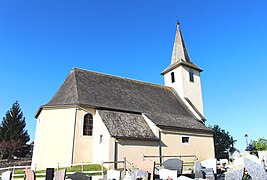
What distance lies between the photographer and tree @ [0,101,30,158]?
33.0 meters

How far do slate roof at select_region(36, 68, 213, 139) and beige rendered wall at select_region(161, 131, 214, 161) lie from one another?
30.6 inches

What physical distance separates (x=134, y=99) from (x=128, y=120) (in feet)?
13.0

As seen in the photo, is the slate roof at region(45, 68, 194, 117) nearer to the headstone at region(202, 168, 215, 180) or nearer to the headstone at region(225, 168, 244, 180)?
the headstone at region(202, 168, 215, 180)

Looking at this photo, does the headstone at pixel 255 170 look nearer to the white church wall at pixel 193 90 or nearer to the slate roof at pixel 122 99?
the slate roof at pixel 122 99

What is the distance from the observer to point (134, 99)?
21.3 meters

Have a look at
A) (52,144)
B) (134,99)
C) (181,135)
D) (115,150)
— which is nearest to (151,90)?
(134,99)

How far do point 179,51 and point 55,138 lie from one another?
20.1 meters

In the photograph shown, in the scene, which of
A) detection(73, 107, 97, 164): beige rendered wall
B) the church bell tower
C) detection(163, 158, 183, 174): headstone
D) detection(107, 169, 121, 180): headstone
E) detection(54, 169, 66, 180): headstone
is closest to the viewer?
detection(54, 169, 66, 180): headstone

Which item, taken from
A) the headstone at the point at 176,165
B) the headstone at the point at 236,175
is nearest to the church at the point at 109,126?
the headstone at the point at 176,165

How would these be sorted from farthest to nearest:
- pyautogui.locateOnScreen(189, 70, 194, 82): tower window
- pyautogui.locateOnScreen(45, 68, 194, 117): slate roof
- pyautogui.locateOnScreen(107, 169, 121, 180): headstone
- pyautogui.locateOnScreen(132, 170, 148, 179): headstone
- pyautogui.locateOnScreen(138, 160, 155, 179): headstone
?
pyautogui.locateOnScreen(189, 70, 194, 82): tower window
pyautogui.locateOnScreen(45, 68, 194, 117): slate roof
pyautogui.locateOnScreen(107, 169, 121, 180): headstone
pyautogui.locateOnScreen(138, 160, 155, 179): headstone
pyautogui.locateOnScreen(132, 170, 148, 179): headstone

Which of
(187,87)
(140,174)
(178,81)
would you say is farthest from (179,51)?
(140,174)

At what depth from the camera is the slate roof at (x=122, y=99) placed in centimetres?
1764

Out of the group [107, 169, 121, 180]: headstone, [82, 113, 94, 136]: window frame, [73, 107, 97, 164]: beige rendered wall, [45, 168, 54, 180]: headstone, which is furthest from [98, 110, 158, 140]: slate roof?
[45, 168, 54, 180]: headstone

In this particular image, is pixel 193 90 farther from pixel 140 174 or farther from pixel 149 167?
pixel 140 174
